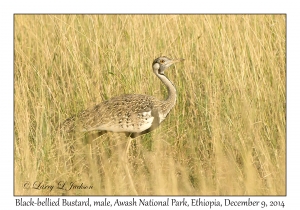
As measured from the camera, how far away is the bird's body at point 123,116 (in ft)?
20.4

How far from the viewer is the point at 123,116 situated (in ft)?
20.5

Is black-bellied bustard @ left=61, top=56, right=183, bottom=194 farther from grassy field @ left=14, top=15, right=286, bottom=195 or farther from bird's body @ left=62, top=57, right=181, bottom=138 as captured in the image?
grassy field @ left=14, top=15, right=286, bottom=195

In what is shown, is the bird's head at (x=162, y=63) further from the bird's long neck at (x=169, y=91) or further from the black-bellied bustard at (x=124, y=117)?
the black-bellied bustard at (x=124, y=117)

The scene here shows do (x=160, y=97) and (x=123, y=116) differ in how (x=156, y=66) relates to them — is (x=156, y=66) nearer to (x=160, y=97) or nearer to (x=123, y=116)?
(x=160, y=97)

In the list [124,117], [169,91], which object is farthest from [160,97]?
[124,117]

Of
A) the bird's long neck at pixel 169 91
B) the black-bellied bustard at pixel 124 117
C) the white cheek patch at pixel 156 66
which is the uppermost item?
the white cheek patch at pixel 156 66

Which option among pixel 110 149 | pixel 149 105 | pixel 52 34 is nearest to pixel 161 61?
pixel 149 105

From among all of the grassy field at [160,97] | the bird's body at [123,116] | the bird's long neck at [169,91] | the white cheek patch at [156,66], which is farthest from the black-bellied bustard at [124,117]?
the white cheek patch at [156,66]

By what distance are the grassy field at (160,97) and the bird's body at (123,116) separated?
245 mm

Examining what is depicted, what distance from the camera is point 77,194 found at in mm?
5805
